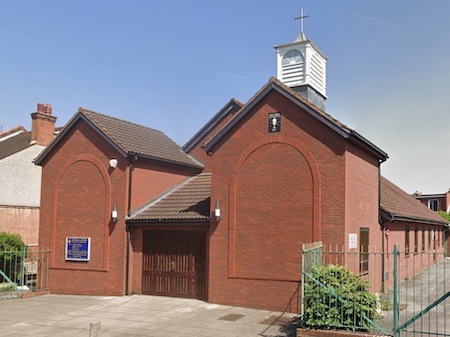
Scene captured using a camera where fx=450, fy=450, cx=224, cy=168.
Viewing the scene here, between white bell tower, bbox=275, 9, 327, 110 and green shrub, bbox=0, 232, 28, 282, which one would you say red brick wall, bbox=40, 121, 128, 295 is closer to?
green shrub, bbox=0, 232, 28, 282

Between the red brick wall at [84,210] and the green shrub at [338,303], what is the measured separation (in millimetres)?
8234

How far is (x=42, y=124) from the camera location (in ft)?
88.9

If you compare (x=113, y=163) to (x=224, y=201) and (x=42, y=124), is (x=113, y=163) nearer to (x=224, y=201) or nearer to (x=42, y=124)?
(x=224, y=201)

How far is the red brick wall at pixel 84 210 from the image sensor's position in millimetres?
16281

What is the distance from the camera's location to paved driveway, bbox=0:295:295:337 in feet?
35.9

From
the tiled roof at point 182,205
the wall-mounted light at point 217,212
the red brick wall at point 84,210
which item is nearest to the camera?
the wall-mounted light at point 217,212

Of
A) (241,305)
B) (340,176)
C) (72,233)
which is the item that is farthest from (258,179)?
(72,233)

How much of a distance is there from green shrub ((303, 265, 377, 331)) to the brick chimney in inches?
858

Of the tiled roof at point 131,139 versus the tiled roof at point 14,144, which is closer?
the tiled roof at point 131,139

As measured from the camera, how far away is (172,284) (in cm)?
1552

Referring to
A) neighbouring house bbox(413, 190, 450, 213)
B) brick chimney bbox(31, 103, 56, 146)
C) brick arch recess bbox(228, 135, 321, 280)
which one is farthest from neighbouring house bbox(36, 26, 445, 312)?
neighbouring house bbox(413, 190, 450, 213)

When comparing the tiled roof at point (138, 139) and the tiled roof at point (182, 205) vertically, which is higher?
the tiled roof at point (138, 139)

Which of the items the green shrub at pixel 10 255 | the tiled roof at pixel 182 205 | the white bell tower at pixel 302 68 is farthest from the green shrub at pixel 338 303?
the green shrub at pixel 10 255

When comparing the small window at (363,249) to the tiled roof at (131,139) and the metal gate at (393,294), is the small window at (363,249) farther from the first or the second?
the tiled roof at (131,139)
